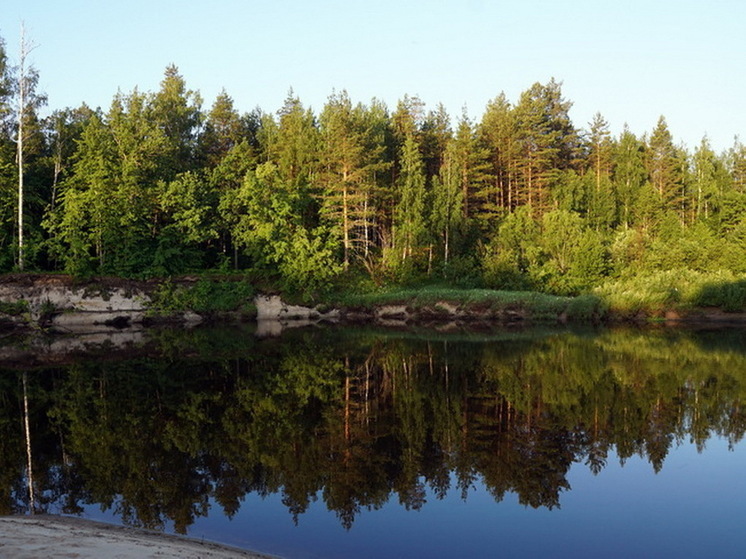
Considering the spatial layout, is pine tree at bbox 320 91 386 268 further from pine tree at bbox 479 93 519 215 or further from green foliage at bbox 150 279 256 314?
pine tree at bbox 479 93 519 215

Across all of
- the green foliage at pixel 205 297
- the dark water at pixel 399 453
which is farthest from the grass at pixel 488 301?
the dark water at pixel 399 453

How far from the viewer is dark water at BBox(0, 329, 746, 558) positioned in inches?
334

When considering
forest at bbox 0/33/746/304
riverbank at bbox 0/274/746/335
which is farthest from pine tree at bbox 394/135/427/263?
riverbank at bbox 0/274/746/335

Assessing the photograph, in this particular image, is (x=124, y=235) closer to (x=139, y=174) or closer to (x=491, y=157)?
(x=139, y=174)

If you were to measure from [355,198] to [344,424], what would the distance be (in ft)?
105

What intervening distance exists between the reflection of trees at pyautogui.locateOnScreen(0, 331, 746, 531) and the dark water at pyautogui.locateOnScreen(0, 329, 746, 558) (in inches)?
2.4

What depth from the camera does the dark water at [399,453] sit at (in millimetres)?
8492

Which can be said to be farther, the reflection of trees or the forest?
the forest

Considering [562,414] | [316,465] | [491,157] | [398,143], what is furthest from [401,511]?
[491,157]

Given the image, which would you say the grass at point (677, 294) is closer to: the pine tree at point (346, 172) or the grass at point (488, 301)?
the grass at point (488, 301)

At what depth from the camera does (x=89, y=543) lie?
21.8 ft

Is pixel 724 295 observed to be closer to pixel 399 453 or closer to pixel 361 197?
pixel 361 197

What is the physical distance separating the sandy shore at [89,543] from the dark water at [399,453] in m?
0.68

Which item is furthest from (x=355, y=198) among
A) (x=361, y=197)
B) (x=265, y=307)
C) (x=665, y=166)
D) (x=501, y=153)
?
(x=665, y=166)
